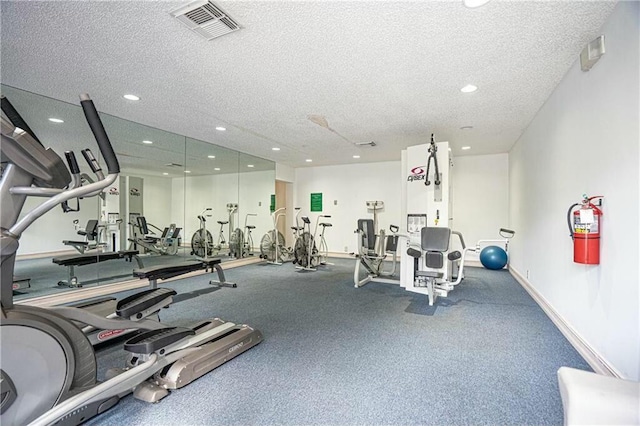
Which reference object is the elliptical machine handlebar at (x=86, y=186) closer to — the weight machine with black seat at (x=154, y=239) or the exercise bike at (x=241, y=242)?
the weight machine with black seat at (x=154, y=239)

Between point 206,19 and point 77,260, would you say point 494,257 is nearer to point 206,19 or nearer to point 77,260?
point 206,19

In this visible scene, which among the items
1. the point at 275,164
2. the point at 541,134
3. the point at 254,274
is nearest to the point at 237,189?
the point at 275,164

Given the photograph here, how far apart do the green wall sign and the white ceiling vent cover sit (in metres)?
6.96

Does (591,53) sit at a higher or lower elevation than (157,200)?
higher

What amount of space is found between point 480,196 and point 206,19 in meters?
7.05

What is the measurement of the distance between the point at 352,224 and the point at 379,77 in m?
5.86

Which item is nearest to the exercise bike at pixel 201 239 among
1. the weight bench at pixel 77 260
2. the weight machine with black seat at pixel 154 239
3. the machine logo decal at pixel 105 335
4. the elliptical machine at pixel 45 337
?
the weight machine with black seat at pixel 154 239

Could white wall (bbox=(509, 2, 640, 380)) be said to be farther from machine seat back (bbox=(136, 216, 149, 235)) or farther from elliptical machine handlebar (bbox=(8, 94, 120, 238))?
machine seat back (bbox=(136, 216, 149, 235))

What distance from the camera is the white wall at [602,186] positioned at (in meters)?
1.92

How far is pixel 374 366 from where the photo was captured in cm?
238

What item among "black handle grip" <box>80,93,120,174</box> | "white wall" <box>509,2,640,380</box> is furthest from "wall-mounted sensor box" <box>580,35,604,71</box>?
"black handle grip" <box>80,93,120,174</box>

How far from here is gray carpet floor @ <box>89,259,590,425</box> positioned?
5.95 feet

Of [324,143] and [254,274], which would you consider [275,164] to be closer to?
[324,143]

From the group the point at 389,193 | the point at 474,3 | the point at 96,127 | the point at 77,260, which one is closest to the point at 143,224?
the point at 77,260
